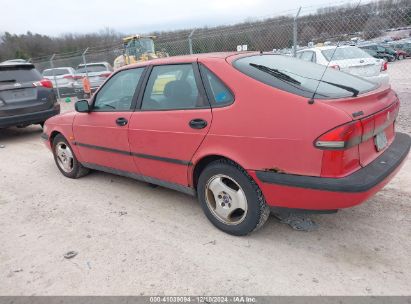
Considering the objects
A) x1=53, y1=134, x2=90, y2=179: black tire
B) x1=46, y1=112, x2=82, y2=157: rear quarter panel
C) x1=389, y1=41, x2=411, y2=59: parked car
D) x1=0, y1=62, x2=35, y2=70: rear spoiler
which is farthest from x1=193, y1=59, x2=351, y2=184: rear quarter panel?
x1=389, y1=41, x2=411, y2=59: parked car

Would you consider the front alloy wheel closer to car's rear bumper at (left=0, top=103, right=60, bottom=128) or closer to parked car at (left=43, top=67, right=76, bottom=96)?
car's rear bumper at (left=0, top=103, right=60, bottom=128)

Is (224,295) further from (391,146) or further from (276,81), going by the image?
(391,146)

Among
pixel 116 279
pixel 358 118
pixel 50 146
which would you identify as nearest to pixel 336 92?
→ pixel 358 118

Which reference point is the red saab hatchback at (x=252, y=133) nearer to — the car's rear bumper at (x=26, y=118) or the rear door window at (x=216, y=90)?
the rear door window at (x=216, y=90)

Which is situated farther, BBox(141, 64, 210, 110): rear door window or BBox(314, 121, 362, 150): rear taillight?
BBox(141, 64, 210, 110): rear door window

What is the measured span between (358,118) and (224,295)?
62.2 inches

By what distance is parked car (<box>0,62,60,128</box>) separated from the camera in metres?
7.34

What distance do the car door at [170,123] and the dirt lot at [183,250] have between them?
543mm

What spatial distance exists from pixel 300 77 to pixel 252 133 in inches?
30.0

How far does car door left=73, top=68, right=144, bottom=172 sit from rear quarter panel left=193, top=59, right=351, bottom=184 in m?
1.15

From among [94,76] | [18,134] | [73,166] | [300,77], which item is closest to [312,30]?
[300,77]

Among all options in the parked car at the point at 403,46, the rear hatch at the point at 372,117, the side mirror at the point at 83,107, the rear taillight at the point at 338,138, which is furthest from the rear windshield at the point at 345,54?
the parked car at the point at 403,46

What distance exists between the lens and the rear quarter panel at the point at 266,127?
8.20ft

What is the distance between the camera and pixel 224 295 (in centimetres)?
243
